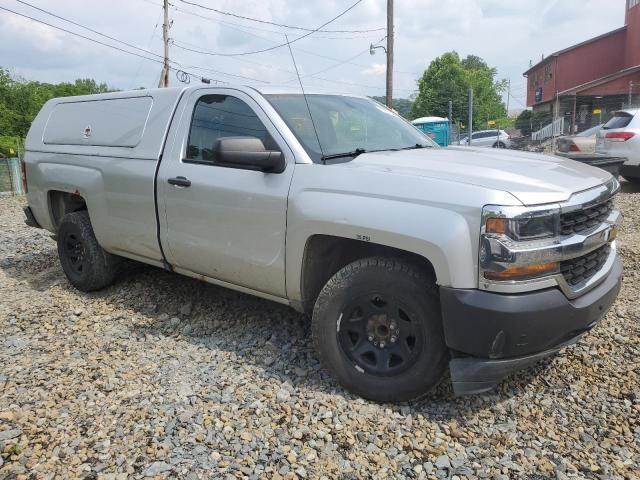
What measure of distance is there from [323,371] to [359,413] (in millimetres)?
559

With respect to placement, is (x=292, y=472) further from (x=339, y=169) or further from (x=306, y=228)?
(x=339, y=169)

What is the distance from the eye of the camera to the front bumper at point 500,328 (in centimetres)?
258

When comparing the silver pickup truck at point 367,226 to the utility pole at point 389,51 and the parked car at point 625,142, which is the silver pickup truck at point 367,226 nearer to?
the parked car at point 625,142

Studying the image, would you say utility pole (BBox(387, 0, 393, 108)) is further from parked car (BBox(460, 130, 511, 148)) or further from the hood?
the hood

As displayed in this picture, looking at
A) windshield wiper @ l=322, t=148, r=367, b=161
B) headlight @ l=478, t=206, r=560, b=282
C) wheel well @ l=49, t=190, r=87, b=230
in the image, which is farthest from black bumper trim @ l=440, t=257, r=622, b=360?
wheel well @ l=49, t=190, r=87, b=230

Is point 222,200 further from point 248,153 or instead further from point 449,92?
point 449,92

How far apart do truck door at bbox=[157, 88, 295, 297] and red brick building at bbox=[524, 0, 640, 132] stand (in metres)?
24.7

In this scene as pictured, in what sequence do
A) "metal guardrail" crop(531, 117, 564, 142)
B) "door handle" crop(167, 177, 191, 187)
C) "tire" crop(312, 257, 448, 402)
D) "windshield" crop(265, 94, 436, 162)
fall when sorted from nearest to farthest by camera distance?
1. "tire" crop(312, 257, 448, 402)
2. "windshield" crop(265, 94, 436, 162)
3. "door handle" crop(167, 177, 191, 187)
4. "metal guardrail" crop(531, 117, 564, 142)

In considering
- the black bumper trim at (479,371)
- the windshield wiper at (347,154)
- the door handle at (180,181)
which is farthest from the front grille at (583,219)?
the door handle at (180,181)

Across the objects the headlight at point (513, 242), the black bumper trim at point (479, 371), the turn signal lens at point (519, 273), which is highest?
the headlight at point (513, 242)

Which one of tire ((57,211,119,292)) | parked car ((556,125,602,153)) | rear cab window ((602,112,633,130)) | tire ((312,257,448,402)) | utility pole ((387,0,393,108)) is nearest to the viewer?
tire ((312,257,448,402))

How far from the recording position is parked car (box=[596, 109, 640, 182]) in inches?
358

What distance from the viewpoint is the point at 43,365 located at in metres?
3.65

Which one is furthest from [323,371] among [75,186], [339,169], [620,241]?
[620,241]
